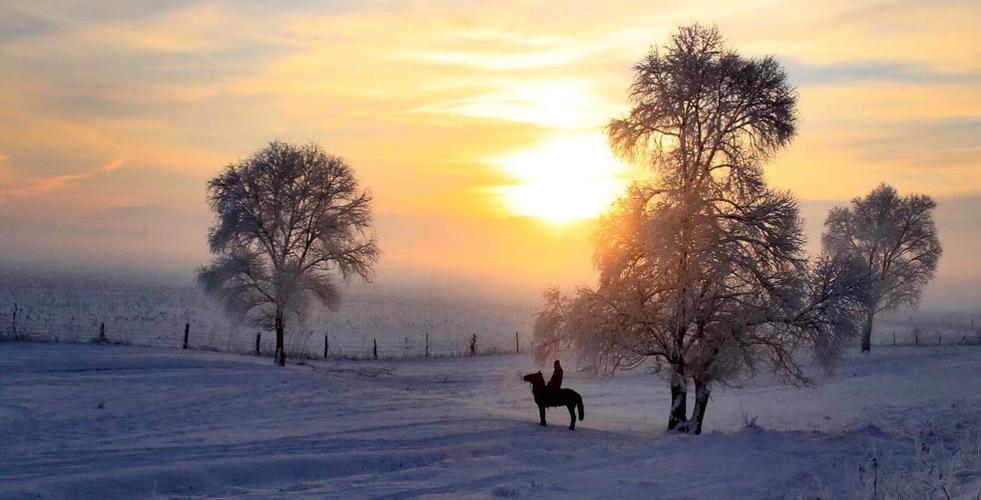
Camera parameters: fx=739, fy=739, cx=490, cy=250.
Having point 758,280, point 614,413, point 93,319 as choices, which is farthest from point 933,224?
point 93,319

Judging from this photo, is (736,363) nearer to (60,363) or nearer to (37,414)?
(37,414)

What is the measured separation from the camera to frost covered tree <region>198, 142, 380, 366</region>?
3466 centimetres

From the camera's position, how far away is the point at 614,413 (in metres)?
27.6

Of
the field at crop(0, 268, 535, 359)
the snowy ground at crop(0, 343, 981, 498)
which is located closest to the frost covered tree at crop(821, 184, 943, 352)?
the snowy ground at crop(0, 343, 981, 498)

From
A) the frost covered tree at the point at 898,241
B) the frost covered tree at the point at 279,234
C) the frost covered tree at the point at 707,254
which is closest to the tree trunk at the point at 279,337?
the frost covered tree at the point at 279,234

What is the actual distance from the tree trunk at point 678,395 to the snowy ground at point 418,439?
3.28ft

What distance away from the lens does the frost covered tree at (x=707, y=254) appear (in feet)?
64.0

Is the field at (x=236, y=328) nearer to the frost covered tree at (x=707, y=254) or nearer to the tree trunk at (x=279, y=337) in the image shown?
the tree trunk at (x=279, y=337)

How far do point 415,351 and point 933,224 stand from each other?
125 feet

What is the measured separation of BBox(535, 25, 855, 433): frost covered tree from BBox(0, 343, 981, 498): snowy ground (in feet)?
7.60

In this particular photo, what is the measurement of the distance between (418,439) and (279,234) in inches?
800

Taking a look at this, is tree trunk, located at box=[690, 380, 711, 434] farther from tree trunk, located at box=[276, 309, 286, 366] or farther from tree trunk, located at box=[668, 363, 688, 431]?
tree trunk, located at box=[276, 309, 286, 366]

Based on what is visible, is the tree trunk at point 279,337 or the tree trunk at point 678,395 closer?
the tree trunk at point 678,395

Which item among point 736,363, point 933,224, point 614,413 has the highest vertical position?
point 933,224
